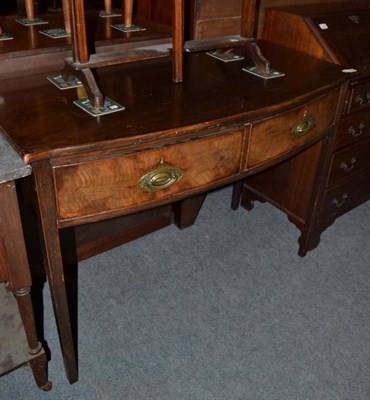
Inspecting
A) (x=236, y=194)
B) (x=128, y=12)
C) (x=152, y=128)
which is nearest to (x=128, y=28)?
(x=128, y=12)

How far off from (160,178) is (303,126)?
578 mm

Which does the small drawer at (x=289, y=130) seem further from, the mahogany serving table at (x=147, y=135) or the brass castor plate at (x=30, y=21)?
the brass castor plate at (x=30, y=21)

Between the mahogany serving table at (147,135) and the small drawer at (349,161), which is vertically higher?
the mahogany serving table at (147,135)

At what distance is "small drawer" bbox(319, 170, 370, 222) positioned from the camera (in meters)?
2.02

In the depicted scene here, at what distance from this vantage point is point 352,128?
1879 mm

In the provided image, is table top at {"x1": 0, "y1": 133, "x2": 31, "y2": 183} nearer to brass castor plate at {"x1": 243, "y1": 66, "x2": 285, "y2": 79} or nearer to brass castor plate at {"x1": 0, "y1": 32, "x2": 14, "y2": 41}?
brass castor plate at {"x1": 0, "y1": 32, "x2": 14, "y2": 41}

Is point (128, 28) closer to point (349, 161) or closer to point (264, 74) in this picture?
point (264, 74)

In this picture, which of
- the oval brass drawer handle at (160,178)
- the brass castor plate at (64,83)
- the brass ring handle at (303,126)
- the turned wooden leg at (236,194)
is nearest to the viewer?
the oval brass drawer handle at (160,178)

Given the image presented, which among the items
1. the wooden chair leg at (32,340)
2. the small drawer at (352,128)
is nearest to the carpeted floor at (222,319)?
the wooden chair leg at (32,340)

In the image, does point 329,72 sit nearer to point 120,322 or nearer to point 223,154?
point 223,154

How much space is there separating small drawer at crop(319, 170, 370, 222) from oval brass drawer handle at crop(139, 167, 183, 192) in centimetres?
102

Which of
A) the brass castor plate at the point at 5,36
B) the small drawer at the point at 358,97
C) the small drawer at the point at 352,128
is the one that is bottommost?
the small drawer at the point at 352,128

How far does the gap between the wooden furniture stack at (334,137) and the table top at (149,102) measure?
0.66 ft

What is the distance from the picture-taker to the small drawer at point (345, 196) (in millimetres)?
2018
